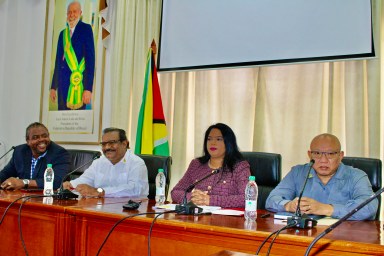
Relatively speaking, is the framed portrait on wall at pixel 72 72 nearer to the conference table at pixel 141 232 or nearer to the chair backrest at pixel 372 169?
the conference table at pixel 141 232

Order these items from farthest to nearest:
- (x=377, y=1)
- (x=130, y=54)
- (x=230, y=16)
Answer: (x=130, y=54) → (x=230, y=16) → (x=377, y=1)

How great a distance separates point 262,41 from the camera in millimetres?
3660

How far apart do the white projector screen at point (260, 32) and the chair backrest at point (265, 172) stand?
3.34 feet

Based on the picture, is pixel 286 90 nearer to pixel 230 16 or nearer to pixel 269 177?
pixel 230 16

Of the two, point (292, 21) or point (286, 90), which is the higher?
point (292, 21)

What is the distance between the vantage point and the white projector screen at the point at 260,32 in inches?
130

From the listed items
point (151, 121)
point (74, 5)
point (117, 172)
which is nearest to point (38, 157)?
point (117, 172)

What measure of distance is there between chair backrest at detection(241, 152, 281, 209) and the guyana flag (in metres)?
1.28

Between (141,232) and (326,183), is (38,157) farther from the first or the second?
(326,183)

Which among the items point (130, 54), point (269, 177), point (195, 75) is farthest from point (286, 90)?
point (130, 54)

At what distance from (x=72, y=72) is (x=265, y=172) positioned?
293 cm

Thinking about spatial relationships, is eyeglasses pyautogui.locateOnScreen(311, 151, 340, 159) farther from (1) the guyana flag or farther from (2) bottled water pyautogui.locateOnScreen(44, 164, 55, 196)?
(1) the guyana flag

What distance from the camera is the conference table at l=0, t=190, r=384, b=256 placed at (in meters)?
1.63

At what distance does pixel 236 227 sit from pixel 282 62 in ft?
6.68
